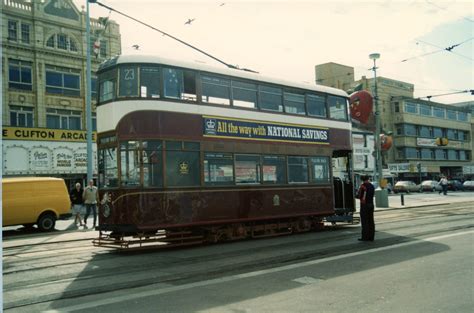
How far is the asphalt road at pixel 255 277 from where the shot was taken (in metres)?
6.09

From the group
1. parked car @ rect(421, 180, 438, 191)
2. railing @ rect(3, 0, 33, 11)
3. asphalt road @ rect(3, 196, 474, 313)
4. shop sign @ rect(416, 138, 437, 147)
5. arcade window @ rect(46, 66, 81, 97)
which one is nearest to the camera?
asphalt road @ rect(3, 196, 474, 313)

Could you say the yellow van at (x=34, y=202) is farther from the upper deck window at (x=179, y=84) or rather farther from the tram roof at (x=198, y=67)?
the upper deck window at (x=179, y=84)

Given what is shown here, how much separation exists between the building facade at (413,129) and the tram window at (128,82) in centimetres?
5406

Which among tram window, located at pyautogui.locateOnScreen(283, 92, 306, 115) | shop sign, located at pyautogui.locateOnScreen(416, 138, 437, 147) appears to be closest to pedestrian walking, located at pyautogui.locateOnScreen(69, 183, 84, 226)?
tram window, located at pyautogui.locateOnScreen(283, 92, 306, 115)

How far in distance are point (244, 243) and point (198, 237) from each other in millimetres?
1368

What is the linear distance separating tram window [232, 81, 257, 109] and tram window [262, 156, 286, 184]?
163 cm

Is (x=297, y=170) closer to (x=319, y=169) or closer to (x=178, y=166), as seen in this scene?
(x=319, y=169)

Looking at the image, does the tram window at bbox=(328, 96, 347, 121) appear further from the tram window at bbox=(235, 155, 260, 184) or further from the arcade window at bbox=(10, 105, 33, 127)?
the arcade window at bbox=(10, 105, 33, 127)

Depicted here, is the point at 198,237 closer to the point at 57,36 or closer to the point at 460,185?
the point at 57,36

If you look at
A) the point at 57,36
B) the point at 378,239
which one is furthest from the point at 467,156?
the point at 378,239

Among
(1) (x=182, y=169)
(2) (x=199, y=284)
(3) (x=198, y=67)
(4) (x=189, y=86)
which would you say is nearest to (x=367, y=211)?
(1) (x=182, y=169)

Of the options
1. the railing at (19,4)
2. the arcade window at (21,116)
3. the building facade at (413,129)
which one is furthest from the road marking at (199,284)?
the building facade at (413,129)

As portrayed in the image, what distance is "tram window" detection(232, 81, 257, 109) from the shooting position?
13.0 m

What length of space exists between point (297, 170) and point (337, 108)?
10.2ft
